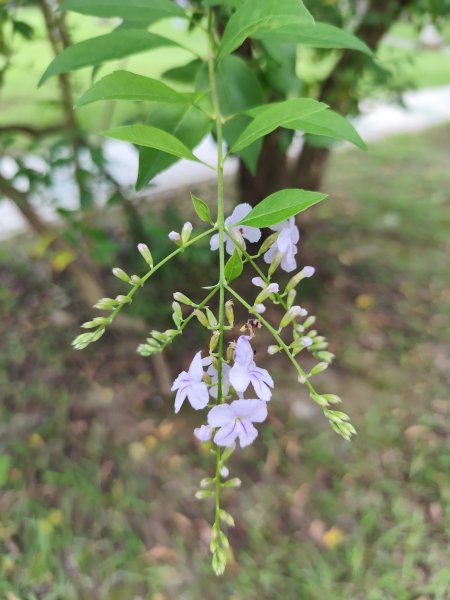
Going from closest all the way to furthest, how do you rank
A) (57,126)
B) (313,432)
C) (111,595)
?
1. (111,595)
2. (57,126)
3. (313,432)

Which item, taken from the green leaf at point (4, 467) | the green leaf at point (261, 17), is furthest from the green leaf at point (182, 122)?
the green leaf at point (4, 467)

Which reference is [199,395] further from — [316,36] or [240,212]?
[316,36]

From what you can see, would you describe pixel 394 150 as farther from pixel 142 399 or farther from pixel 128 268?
pixel 142 399

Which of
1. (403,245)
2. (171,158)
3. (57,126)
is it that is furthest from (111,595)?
(403,245)

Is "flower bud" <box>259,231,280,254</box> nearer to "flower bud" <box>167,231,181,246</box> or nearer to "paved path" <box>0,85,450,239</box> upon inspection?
"flower bud" <box>167,231,181,246</box>

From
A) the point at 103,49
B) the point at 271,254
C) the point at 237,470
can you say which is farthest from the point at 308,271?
the point at 237,470

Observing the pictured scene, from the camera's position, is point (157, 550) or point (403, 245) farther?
point (403, 245)
